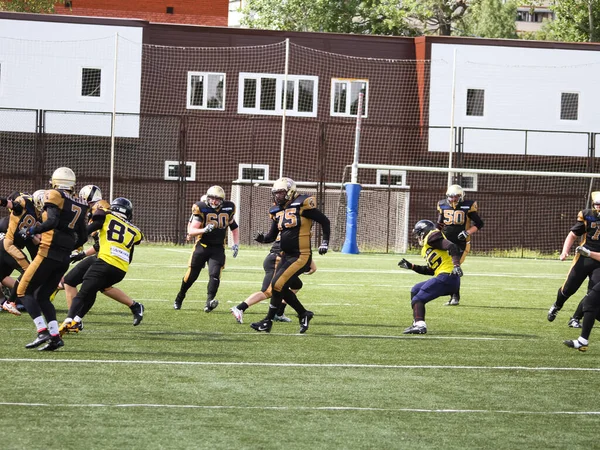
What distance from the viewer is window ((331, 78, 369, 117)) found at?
3338 centimetres

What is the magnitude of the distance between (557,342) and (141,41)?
73.6 feet

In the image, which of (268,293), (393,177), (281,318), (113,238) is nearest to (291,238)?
(268,293)

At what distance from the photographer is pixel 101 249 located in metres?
10.6

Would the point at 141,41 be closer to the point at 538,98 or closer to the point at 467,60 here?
the point at 467,60

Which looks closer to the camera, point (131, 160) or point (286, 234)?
point (286, 234)

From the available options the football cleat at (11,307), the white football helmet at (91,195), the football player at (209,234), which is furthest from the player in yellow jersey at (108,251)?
the football player at (209,234)

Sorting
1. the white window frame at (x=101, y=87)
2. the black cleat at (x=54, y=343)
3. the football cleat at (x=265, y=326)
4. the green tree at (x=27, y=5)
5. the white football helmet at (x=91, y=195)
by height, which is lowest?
the football cleat at (x=265, y=326)

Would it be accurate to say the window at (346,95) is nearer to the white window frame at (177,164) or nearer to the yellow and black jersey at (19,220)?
the white window frame at (177,164)

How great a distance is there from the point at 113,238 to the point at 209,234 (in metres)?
3.40

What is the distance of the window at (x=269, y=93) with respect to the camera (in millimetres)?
32750

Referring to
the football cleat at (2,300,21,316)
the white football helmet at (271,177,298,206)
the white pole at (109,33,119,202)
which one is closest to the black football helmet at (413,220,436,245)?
the white football helmet at (271,177,298,206)

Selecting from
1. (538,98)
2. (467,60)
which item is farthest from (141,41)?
(538,98)

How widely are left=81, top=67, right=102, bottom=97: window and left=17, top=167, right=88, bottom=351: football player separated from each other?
2181 cm

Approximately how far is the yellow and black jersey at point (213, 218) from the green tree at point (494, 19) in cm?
4600
